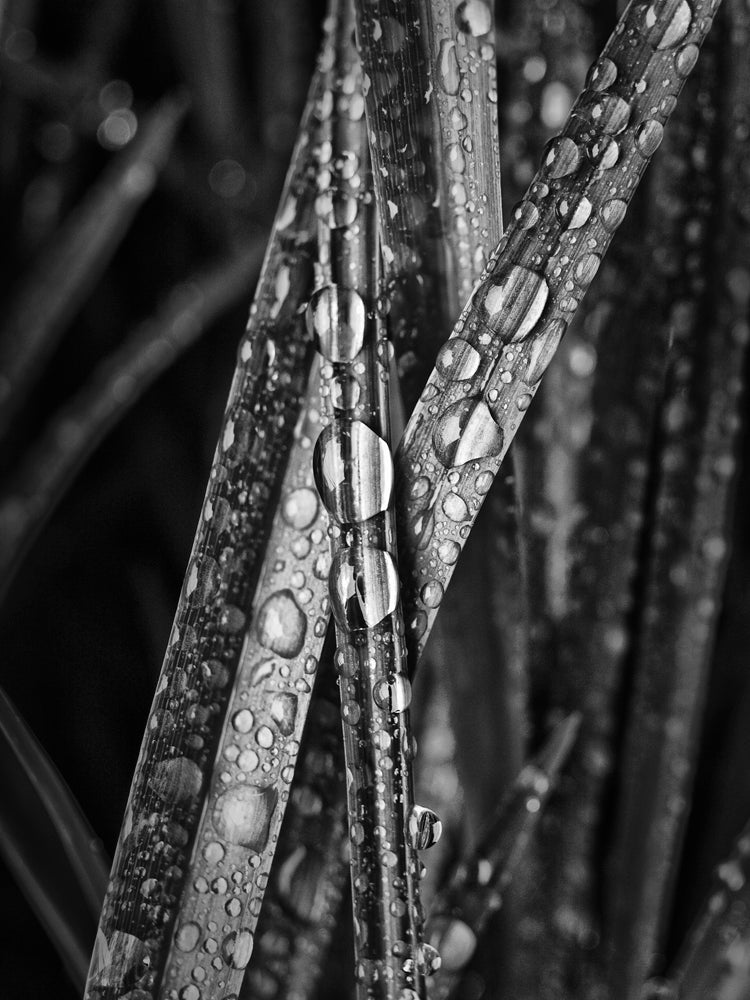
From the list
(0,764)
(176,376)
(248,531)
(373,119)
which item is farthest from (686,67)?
(176,376)

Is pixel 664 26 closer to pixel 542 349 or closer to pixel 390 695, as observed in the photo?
pixel 542 349

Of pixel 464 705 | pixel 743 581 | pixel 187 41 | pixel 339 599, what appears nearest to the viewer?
pixel 339 599

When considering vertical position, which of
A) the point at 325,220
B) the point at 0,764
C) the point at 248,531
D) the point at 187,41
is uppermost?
the point at 187,41

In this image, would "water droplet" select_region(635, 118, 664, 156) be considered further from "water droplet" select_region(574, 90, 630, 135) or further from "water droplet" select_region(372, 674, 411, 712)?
"water droplet" select_region(372, 674, 411, 712)

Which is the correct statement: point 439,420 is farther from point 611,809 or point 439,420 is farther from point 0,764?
point 611,809

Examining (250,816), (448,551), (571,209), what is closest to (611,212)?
(571,209)

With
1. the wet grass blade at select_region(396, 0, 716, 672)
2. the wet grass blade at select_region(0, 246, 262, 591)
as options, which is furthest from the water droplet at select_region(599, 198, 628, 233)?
the wet grass blade at select_region(0, 246, 262, 591)

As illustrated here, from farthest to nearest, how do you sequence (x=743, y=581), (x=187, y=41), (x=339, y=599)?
(x=187, y=41), (x=743, y=581), (x=339, y=599)
